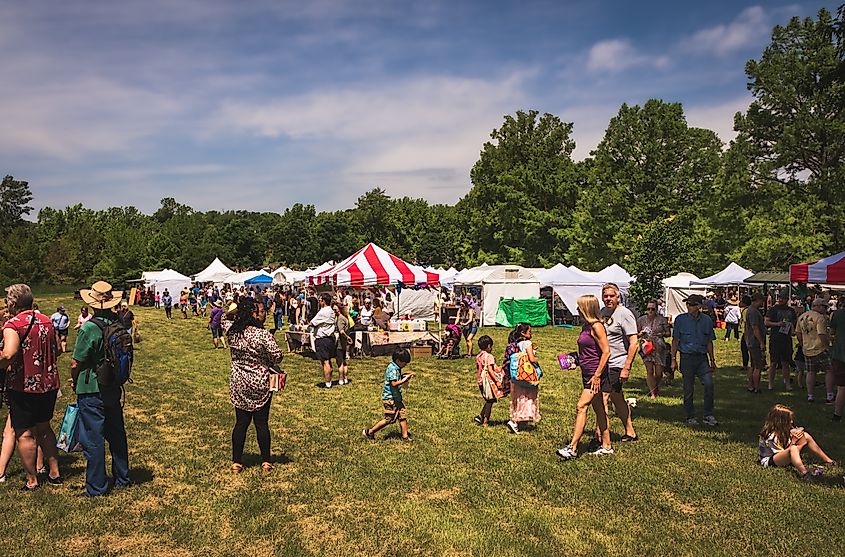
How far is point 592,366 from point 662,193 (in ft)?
109

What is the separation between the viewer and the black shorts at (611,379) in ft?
23.1

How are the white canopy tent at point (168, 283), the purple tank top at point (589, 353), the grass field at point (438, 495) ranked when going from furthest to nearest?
the white canopy tent at point (168, 283), the purple tank top at point (589, 353), the grass field at point (438, 495)

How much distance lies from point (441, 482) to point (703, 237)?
112 ft

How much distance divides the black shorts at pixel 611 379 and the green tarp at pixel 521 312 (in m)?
20.0

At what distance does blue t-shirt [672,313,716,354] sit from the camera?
27.1 ft

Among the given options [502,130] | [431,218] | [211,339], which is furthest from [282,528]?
[431,218]

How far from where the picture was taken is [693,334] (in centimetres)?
830

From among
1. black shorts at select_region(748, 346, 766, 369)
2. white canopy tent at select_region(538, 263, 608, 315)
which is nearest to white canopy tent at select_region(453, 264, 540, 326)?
white canopy tent at select_region(538, 263, 608, 315)

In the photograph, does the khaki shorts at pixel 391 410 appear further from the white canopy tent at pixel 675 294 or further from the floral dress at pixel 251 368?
the white canopy tent at pixel 675 294

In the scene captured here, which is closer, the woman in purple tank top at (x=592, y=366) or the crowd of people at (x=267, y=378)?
the crowd of people at (x=267, y=378)

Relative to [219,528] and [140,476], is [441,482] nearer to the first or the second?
[219,528]

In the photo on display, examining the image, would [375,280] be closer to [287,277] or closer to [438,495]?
[438,495]

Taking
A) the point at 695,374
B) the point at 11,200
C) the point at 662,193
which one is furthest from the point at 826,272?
the point at 11,200

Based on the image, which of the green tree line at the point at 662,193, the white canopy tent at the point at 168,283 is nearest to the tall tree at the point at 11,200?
the green tree line at the point at 662,193
